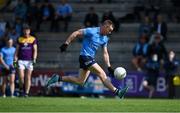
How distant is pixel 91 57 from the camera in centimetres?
2028

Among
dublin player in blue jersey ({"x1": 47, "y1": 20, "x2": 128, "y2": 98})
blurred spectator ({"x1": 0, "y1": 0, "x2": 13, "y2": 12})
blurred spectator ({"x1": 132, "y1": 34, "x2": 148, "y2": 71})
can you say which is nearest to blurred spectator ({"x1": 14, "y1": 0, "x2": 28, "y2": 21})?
blurred spectator ({"x1": 0, "y1": 0, "x2": 13, "y2": 12})

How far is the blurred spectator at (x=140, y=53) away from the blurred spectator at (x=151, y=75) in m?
0.92

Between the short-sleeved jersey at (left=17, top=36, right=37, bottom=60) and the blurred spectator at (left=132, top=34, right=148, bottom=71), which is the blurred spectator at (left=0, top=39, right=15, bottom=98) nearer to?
the short-sleeved jersey at (left=17, top=36, right=37, bottom=60)

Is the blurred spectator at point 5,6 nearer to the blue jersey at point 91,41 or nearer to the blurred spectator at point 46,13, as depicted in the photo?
the blurred spectator at point 46,13

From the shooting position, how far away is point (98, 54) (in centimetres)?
3344

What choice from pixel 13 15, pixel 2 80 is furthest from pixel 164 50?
pixel 13 15

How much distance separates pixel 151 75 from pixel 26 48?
640cm

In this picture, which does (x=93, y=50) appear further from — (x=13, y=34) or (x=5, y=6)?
(x=5, y=6)

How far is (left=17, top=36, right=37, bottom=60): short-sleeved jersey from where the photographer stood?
25.5 m

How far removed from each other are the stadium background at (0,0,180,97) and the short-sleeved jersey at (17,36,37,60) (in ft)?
15.4

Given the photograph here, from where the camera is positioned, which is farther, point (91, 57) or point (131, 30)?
point (131, 30)

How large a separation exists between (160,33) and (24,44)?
8544 millimetres

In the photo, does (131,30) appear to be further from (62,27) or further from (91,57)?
(91,57)

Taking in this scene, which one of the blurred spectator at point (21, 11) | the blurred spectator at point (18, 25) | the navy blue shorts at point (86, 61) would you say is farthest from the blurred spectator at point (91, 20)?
the navy blue shorts at point (86, 61)
